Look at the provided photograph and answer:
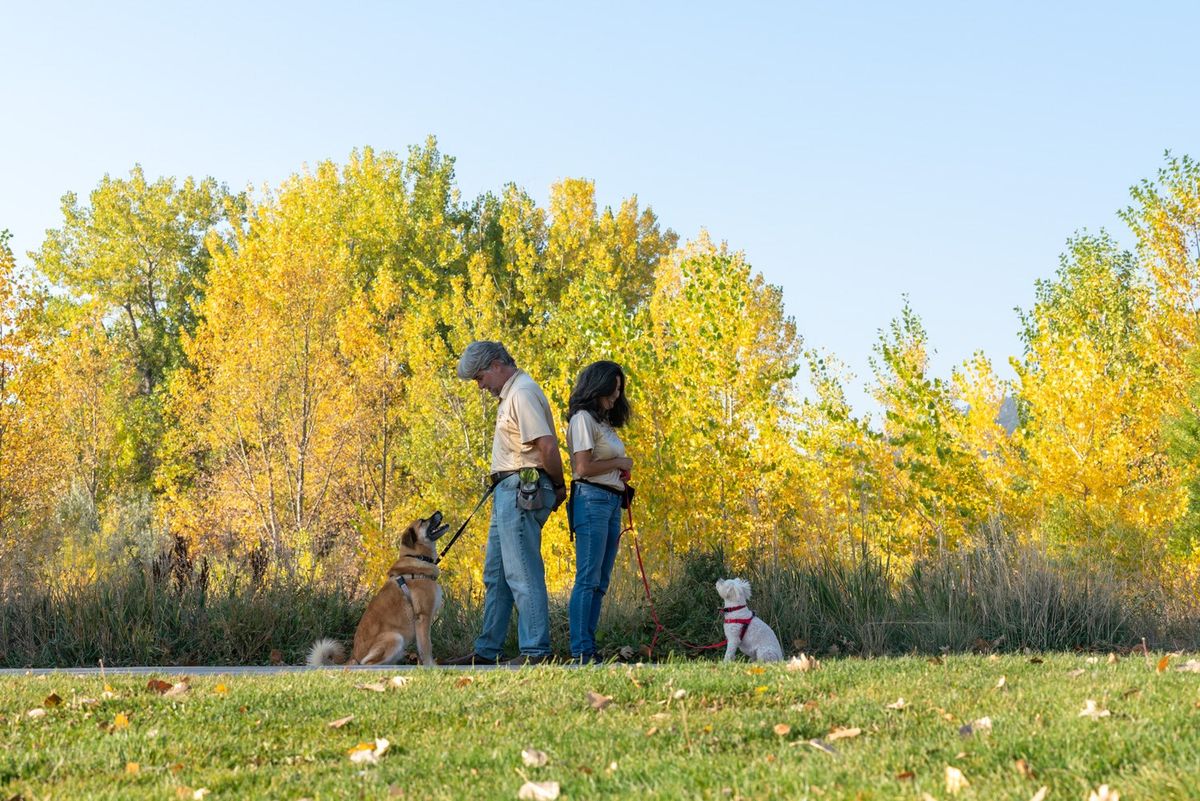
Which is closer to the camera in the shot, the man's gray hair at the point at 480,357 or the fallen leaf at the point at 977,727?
the fallen leaf at the point at 977,727

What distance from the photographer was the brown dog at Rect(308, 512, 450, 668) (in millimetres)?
7832

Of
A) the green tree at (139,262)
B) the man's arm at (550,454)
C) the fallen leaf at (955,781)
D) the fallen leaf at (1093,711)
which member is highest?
the green tree at (139,262)

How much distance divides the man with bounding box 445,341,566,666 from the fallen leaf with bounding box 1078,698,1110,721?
→ 11.2 feet

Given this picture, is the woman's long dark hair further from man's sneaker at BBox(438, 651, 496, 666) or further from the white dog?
man's sneaker at BBox(438, 651, 496, 666)

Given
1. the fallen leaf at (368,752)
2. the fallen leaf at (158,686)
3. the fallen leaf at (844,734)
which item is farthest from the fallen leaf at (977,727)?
the fallen leaf at (158,686)

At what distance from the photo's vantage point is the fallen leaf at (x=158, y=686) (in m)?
5.93

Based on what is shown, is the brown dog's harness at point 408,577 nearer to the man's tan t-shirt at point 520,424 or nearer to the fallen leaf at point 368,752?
the man's tan t-shirt at point 520,424

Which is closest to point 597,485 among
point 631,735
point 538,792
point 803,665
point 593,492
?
point 593,492

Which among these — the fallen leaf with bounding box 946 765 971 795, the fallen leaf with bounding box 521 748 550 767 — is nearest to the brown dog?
the fallen leaf with bounding box 521 748 550 767

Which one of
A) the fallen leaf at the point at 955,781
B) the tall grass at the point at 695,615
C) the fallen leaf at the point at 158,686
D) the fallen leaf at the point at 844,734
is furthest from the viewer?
the tall grass at the point at 695,615

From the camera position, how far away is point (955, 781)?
332 cm

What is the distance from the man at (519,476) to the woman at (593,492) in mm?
158

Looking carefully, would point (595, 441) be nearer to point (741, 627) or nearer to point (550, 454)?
point (550, 454)

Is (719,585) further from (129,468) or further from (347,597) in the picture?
(129,468)
